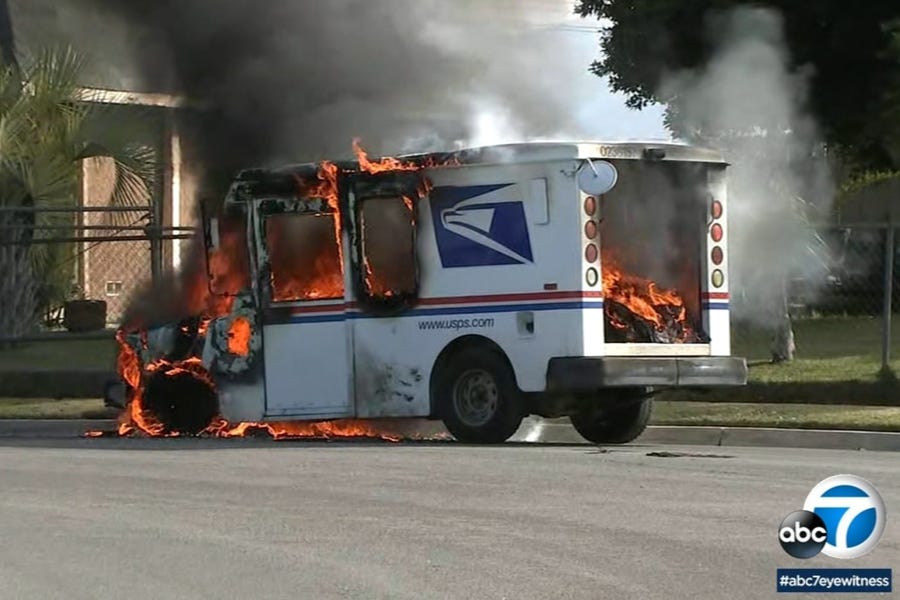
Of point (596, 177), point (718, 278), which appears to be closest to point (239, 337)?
point (596, 177)

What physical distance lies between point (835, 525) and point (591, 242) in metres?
5.68

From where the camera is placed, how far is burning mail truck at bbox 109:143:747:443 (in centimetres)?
1314

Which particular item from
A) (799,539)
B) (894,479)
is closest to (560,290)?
(894,479)

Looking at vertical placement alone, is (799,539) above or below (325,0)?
below

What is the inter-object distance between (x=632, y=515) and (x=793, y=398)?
6986 mm

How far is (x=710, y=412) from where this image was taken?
15.3 m

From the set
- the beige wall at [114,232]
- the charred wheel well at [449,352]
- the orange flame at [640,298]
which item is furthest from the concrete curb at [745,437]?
the beige wall at [114,232]

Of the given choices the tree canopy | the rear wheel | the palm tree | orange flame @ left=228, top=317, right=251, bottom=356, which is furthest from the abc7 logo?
the palm tree

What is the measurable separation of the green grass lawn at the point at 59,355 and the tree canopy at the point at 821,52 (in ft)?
21.7

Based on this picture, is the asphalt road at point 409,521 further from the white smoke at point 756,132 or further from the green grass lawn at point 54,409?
the white smoke at point 756,132

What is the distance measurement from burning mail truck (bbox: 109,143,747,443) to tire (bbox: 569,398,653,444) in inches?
0.7

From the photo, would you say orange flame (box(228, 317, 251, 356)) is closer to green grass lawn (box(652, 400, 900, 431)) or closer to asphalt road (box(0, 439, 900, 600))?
asphalt road (box(0, 439, 900, 600))

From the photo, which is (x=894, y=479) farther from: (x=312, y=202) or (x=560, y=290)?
(x=312, y=202)

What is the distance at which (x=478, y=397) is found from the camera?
13617 mm
